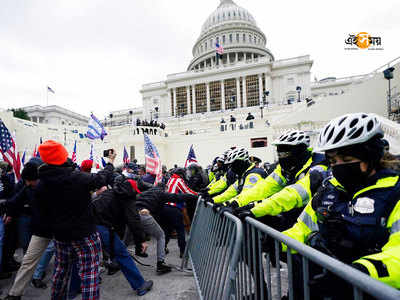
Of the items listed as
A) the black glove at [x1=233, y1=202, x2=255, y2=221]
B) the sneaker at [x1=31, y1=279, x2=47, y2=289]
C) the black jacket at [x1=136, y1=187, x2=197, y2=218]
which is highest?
the black glove at [x1=233, y1=202, x2=255, y2=221]

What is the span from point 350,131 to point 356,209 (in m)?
0.50

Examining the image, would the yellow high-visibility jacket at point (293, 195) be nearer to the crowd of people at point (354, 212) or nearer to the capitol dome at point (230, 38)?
the crowd of people at point (354, 212)

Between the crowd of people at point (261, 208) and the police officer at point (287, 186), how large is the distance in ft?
0.04

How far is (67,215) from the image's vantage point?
8.37 ft

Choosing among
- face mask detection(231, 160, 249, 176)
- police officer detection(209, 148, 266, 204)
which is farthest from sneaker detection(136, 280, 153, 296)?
face mask detection(231, 160, 249, 176)

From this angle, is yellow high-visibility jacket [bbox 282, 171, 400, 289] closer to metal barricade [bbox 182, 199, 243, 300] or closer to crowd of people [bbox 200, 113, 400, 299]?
crowd of people [bbox 200, 113, 400, 299]

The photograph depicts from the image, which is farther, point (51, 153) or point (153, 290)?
point (153, 290)

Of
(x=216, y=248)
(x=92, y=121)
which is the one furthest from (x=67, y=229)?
(x=92, y=121)

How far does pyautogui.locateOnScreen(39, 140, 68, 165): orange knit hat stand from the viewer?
254 centimetres

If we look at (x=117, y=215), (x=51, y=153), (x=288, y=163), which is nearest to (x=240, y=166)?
(x=288, y=163)

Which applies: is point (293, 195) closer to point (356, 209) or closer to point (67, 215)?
point (356, 209)

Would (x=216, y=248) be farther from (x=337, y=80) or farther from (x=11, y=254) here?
(x=337, y=80)

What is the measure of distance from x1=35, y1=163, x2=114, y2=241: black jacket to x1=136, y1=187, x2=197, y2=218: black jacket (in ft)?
5.88

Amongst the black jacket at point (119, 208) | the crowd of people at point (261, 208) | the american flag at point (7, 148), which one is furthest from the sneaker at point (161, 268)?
the american flag at point (7, 148)
